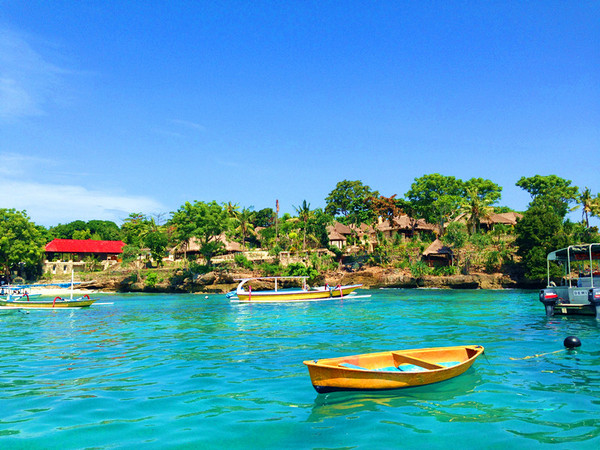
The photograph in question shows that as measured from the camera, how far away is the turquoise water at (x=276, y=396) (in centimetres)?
737

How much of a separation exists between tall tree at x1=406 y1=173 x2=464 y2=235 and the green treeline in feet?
0.58

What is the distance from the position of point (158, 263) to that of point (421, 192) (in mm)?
47462

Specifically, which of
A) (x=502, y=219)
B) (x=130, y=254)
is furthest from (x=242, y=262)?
(x=502, y=219)

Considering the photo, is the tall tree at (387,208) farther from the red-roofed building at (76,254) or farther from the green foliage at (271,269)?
the red-roofed building at (76,254)

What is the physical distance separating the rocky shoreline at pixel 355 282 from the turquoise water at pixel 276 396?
127ft

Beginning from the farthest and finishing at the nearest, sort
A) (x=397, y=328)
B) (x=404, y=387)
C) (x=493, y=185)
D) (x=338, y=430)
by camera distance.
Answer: (x=493, y=185) < (x=397, y=328) < (x=404, y=387) < (x=338, y=430)

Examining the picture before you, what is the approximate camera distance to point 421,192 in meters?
76.9

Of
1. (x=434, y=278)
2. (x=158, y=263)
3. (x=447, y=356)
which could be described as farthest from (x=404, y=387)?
(x=158, y=263)

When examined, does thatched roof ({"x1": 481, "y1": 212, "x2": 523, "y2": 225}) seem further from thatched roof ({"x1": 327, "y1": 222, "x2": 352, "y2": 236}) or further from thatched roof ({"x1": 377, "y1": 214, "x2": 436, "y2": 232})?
thatched roof ({"x1": 327, "y1": 222, "x2": 352, "y2": 236})

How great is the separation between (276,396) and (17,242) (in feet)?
247

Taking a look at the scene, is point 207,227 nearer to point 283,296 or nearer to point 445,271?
point 283,296

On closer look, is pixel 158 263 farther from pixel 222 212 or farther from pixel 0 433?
pixel 0 433

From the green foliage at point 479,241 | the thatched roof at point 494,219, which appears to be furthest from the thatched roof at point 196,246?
the green foliage at point 479,241

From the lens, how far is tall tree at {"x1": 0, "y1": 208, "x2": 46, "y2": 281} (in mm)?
69688
